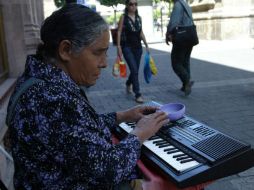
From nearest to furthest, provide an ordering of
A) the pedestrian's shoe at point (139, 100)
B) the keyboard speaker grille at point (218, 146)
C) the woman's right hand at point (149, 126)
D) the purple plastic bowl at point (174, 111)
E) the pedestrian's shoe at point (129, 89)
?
1. the keyboard speaker grille at point (218, 146)
2. the woman's right hand at point (149, 126)
3. the purple plastic bowl at point (174, 111)
4. the pedestrian's shoe at point (139, 100)
5. the pedestrian's shoe at point (129, 89)

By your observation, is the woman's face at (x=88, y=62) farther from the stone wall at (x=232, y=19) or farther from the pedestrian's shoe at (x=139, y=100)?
the stone wall at (x=232, y=19)

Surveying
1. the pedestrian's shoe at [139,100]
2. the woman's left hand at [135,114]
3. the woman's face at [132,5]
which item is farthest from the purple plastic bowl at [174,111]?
the woman's face at [132,5]

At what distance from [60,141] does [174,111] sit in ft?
3.17

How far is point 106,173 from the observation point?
1564 mm

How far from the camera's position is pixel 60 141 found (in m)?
1.51

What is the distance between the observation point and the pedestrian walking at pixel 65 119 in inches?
59.9

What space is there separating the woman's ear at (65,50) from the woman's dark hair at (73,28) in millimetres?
14

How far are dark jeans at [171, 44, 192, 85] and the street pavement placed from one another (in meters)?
0.37

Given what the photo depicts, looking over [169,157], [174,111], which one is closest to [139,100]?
[174,111]

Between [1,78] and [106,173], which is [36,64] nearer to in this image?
[106,173]

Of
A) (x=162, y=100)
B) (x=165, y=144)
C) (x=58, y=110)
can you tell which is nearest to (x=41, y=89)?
(x=58, y=110)

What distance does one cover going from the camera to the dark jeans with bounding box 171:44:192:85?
7781 millimetres

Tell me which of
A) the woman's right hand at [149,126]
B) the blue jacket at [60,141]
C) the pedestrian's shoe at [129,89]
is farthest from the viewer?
the pedestrian's shoe at [129,89]

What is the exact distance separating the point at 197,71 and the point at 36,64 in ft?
31.1
